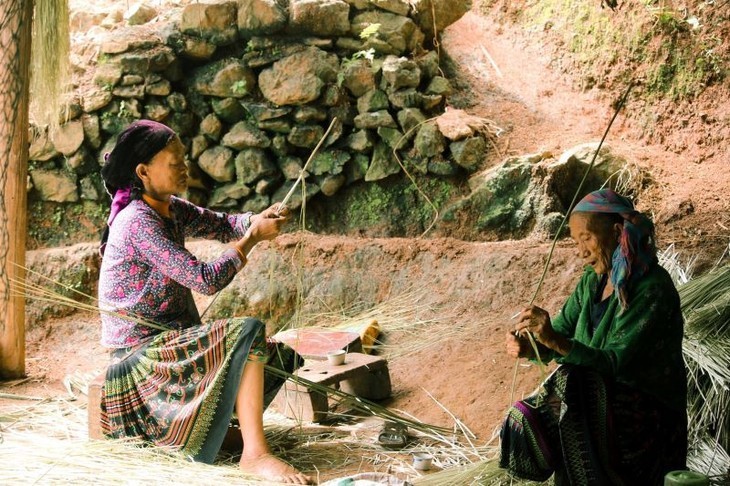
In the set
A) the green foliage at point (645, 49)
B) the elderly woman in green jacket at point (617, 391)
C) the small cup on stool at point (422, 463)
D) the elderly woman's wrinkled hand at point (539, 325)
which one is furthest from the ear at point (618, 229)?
the green foliage at point (645, 49)

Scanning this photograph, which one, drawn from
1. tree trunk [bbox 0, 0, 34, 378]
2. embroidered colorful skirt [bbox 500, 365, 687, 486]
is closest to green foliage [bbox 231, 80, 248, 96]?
tree trunk [bbox 0, 0, 34, 378]

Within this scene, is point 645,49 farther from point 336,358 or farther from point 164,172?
point 164,172

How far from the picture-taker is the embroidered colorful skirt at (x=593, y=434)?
7.68 feet

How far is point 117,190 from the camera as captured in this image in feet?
10.5

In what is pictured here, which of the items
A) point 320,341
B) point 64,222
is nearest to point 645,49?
point 320,341

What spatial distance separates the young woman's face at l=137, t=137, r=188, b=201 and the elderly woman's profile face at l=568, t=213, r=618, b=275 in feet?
5.23

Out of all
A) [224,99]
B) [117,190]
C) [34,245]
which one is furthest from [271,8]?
[117,190]

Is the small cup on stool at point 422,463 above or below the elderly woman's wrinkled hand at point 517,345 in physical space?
below

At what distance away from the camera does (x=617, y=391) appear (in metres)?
2.37

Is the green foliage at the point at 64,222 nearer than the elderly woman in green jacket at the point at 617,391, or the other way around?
the elderly woman in green jacket at the point at 617,391

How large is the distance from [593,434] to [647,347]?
32cm

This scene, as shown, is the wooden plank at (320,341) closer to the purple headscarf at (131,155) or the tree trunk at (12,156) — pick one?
the purple headscarf at (131,155)

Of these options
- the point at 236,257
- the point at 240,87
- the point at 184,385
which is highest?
the point at 240,87

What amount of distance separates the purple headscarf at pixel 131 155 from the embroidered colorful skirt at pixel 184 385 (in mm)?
613
